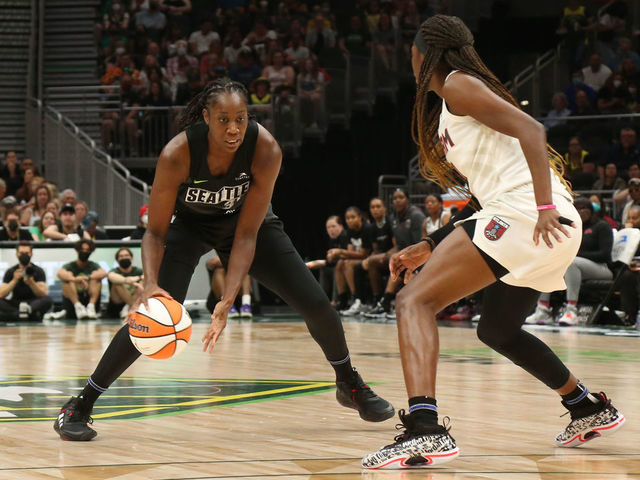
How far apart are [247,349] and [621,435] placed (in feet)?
16.8

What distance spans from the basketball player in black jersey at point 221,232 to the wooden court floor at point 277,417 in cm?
27

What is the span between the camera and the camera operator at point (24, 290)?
13.8m

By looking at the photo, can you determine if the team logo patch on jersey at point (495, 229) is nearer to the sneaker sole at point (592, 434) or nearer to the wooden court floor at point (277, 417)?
the wooden court floor at point (277, 417)

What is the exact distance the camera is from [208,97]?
481 cm

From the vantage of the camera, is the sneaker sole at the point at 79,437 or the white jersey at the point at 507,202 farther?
the sneaker sole at the point at 79,437

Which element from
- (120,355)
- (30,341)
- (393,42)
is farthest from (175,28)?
(120,355)

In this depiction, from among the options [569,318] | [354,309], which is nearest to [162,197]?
[569,318]

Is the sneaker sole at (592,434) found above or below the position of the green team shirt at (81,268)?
above

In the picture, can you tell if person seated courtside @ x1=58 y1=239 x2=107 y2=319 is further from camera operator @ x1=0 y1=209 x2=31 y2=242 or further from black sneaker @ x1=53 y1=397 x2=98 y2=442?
black sneaker @ x1=53 y1=397 x2=98 y2=442

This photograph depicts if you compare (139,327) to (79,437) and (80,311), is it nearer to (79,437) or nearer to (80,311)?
(79,437)

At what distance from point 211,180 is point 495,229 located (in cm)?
152

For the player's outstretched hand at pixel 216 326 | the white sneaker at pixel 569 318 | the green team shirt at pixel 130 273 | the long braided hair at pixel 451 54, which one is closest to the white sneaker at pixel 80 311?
the green team shirt at pixel 130 273

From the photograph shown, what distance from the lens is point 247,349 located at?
953 cm

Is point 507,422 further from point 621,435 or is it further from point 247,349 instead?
point 247,349
